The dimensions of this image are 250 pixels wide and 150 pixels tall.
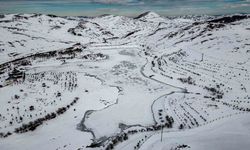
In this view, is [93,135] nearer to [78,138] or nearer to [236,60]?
[78,138]

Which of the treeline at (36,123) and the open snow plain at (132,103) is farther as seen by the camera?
the treeline at (36,123)

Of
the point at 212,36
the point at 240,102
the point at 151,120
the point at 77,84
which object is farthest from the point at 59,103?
the point at 212,36

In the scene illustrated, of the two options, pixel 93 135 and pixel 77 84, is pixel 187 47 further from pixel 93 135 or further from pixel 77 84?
pixel 93 135

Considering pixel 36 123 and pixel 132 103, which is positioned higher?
pixel 132 103

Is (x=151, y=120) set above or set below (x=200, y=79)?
below

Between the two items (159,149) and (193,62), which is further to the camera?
(193,62)

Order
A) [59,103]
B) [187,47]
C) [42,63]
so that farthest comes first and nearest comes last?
[187,47] → [42,63] → [59,103]

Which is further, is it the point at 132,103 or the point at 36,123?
the point at 132,103

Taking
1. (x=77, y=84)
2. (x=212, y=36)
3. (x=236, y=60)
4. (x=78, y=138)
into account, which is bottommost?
(x=78, y=138)

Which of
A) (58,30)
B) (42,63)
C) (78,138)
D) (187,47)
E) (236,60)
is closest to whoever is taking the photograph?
(78,138)

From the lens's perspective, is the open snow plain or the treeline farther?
the treeline
